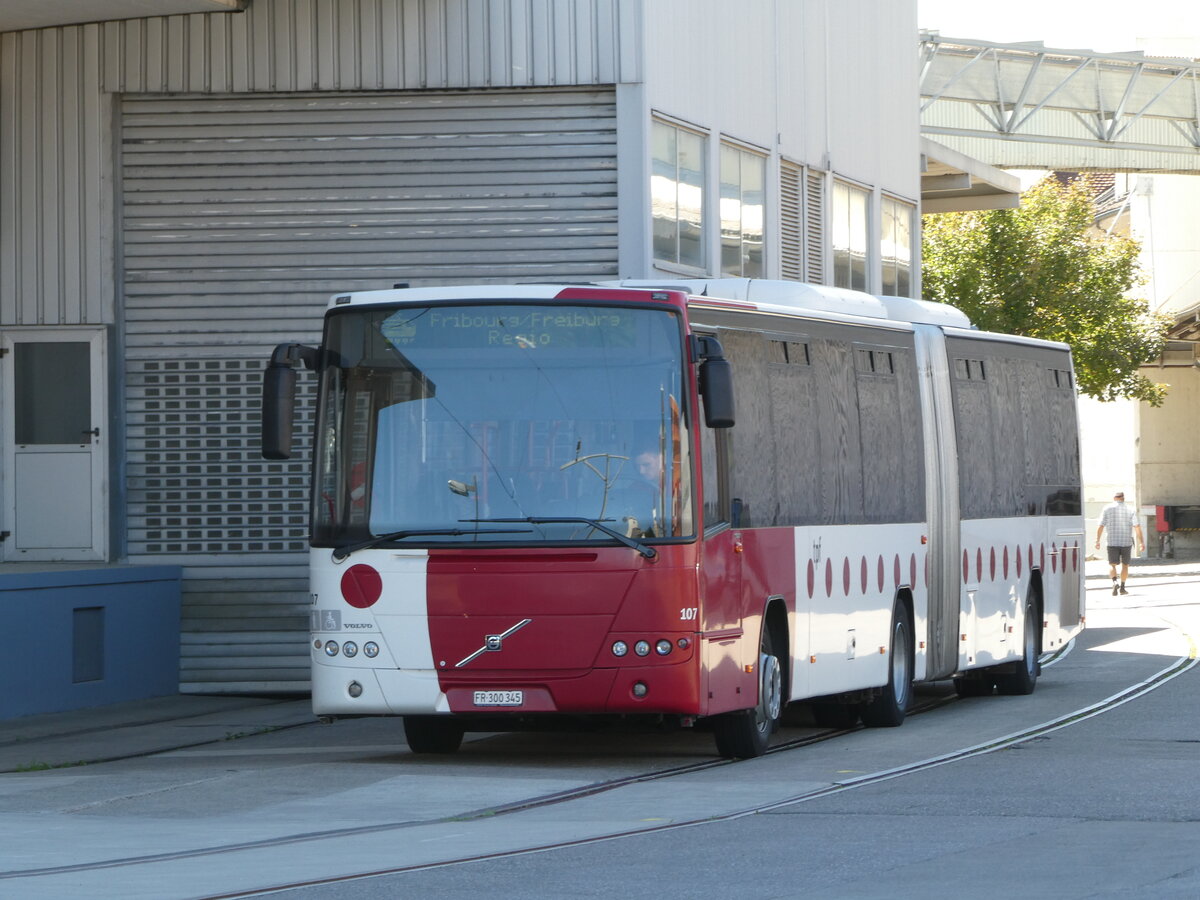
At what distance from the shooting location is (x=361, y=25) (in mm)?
19859

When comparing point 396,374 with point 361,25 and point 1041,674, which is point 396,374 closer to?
point 361,25

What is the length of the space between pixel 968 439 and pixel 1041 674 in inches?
197

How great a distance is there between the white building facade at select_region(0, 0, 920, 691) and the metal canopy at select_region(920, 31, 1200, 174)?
21.8 m

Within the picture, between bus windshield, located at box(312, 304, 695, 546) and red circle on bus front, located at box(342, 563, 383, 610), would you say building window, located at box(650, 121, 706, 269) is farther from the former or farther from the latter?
red circle on bus front, located at box(342, 563, 383, 610)

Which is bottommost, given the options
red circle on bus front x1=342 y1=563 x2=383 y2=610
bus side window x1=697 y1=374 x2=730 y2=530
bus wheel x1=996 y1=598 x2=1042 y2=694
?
bus wheel x1=996 y1=598 x2=1042 y2=694

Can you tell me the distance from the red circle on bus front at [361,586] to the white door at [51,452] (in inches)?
292

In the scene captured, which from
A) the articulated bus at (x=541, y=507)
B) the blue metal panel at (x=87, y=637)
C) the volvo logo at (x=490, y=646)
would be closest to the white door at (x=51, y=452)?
the blue metal panel at (x=87, y=637)

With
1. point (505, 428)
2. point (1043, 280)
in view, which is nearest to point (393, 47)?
point (505, 428)

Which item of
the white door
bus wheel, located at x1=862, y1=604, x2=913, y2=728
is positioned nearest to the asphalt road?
bus wheel, located at x1=862, y1=604, x2=913, y2=728

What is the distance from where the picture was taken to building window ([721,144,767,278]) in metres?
22.3

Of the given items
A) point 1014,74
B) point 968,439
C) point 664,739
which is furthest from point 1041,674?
point 1014,74

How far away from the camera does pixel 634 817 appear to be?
35.7 feet

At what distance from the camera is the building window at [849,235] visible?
26.0 m

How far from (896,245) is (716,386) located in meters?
16.1
